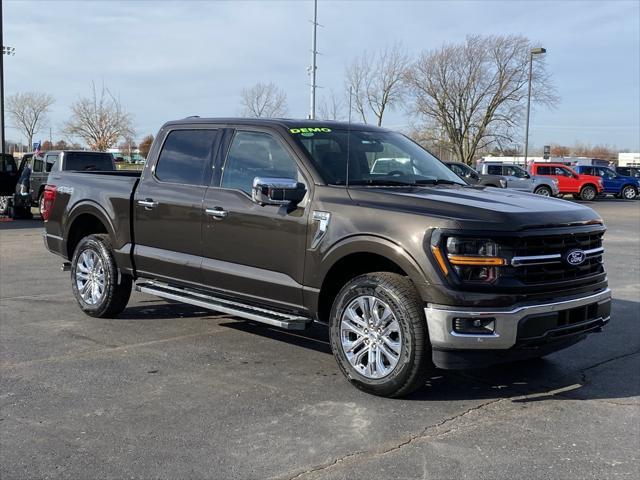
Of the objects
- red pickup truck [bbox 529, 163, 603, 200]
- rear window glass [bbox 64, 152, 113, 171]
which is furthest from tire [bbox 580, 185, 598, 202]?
rear window glass [bbox 64, 152, 113, 171]

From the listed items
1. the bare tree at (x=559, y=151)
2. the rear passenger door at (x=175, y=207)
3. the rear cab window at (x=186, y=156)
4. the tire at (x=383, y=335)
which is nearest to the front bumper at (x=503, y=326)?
the tire at (x=383, y=335)

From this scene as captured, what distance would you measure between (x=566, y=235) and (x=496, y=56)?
4619 centimetres

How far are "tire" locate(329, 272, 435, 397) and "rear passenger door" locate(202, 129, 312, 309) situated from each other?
49 centimetres

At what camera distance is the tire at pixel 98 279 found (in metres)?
6.79

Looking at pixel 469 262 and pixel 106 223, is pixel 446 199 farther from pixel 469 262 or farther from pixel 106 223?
pixel 106 223

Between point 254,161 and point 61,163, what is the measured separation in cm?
1330

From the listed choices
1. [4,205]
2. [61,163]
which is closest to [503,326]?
[61,163]

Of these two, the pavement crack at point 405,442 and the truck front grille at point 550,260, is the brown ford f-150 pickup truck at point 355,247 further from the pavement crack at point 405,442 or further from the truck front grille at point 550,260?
the pavement crack at point 405,442

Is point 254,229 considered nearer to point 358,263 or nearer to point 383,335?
point 358,263

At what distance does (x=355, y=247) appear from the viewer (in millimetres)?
4762

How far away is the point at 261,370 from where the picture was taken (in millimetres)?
5309

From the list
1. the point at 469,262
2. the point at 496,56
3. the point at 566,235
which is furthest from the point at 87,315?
the point at 496,56

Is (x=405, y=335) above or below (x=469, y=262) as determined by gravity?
below

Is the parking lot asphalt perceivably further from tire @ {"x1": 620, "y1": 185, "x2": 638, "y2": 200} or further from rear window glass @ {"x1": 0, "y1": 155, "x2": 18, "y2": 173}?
tire @ {"x1": 620, "y1": 185, "x2": 638, "y2": 200}
